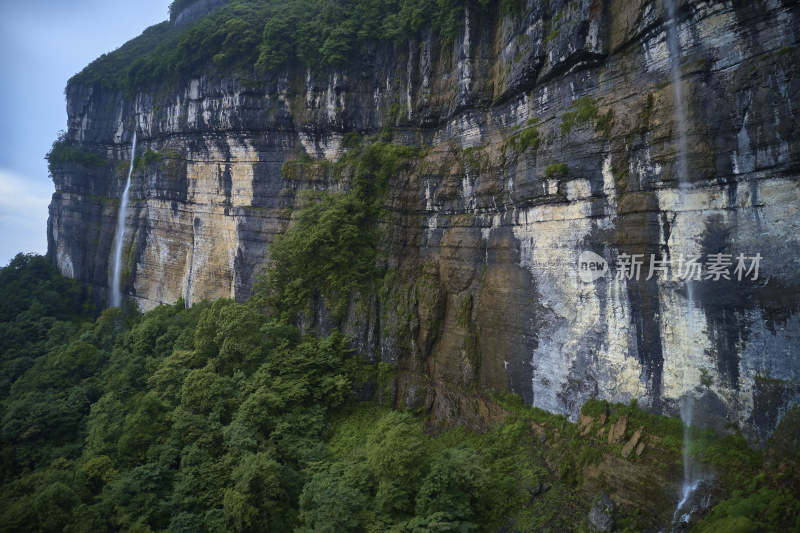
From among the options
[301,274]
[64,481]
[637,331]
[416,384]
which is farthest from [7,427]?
[637,331]

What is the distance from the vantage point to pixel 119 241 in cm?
2775

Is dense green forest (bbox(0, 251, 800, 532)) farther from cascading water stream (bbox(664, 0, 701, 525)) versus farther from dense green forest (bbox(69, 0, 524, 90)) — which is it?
dense green forest (bbox(69, 0, 524, 90))

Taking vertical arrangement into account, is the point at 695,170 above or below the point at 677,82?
below

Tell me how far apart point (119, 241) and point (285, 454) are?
2198cm

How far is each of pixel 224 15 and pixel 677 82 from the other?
22020 mm

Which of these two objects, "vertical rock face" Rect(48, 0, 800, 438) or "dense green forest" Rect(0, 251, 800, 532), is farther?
"dense green forest" Rect(0, 251, 800, 532)

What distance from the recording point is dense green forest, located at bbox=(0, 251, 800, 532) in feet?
29.7

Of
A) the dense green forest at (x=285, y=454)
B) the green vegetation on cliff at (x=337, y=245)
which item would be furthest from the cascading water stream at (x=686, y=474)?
the green vegetation on cliff at (x=337, y=245)

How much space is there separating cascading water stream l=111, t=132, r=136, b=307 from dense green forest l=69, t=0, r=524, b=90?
601 centimetres

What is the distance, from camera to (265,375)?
14.1 metres

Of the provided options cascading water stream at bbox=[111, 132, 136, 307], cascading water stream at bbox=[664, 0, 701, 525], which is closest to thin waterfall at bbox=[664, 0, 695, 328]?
cascading water stream at bbox=[664, 0, 701, 525]

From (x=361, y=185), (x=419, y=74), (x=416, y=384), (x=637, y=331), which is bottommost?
(x=416, y=384)

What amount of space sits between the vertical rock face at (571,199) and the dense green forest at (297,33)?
59cm

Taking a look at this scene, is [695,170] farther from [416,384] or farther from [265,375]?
[265,375]
